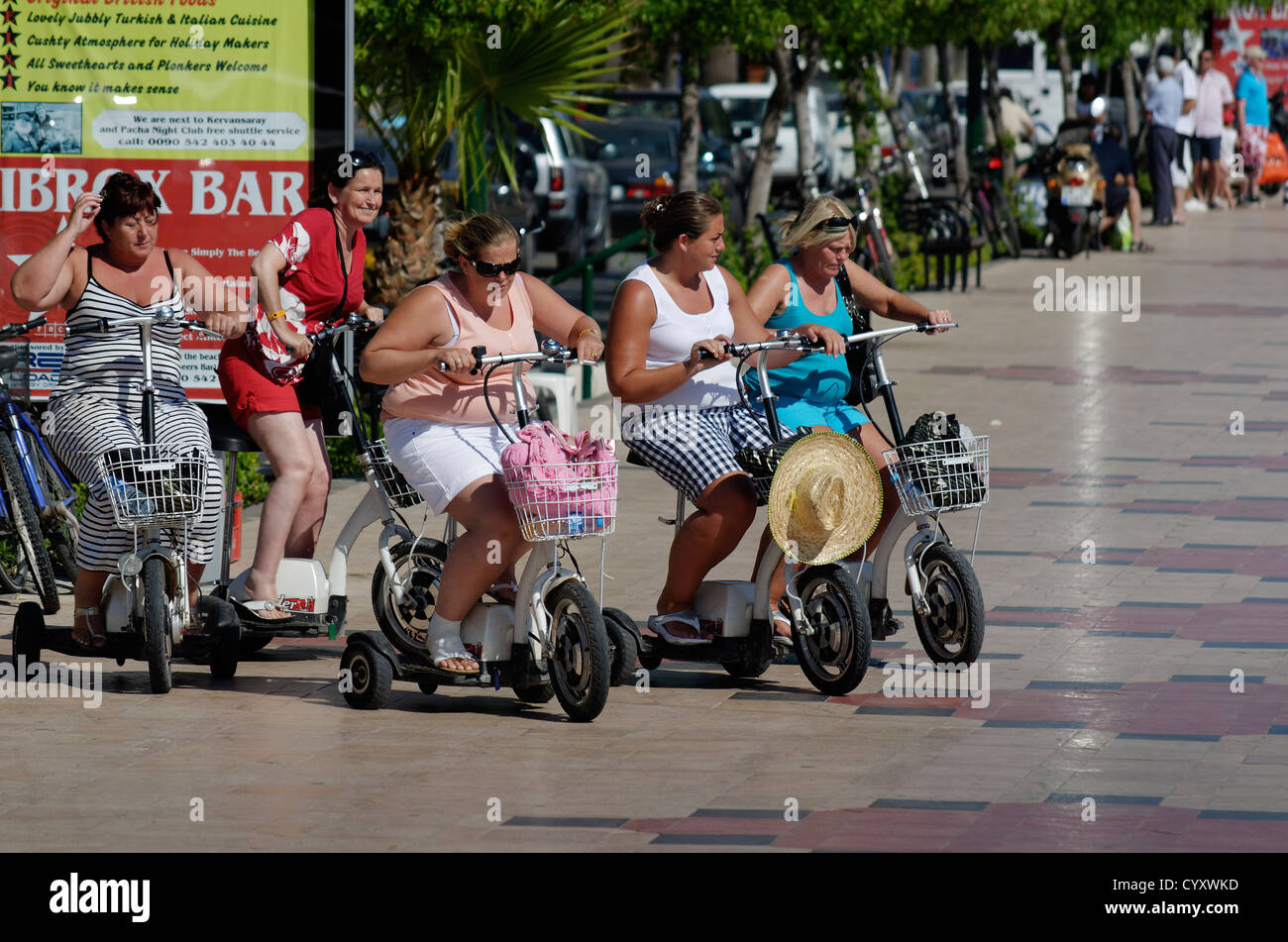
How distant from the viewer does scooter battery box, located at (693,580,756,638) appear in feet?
24.3

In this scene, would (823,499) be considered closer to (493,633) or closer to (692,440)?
(692,440)

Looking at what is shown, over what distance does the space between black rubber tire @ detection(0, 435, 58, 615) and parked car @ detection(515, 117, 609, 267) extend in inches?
530

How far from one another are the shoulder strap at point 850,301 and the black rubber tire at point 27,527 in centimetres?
311

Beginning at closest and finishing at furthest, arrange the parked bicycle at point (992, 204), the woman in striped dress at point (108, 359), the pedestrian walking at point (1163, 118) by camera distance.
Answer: the woman in striped dress at point (108, 359)
the parked bicycle at point (992, 204)
the pedestrian walking at point (1163, 118)

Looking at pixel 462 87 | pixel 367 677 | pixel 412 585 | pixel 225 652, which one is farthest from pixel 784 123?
pixel 367 677

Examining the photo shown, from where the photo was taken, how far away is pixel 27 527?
8.49 metres

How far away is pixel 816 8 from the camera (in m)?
17.4

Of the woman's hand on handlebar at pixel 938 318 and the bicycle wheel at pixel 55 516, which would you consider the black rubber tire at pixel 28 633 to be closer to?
the bicycle wheel at pixel 55 516

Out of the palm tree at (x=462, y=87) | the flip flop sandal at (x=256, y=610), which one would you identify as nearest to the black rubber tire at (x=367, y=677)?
the flip flop sandal at (x=256, y=610)

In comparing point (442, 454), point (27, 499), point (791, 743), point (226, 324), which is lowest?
point (791, 743)

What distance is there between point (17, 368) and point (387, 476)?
1.97 m

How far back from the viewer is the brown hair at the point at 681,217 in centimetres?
735

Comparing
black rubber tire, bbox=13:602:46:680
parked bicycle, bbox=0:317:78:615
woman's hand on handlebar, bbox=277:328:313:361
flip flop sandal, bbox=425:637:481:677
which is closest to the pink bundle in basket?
flip flop sandal, bbox=425:637:481:677
